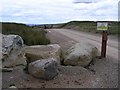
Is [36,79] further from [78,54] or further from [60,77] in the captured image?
[78,54]

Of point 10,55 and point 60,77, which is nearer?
point 60,77

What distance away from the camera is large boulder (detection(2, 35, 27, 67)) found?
9.76 metres

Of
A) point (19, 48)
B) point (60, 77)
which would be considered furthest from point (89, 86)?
point (19, 48)

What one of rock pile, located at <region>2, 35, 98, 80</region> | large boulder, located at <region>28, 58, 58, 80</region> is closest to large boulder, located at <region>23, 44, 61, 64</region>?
rock pile, located at <region>2, 35, 98, 80</region>

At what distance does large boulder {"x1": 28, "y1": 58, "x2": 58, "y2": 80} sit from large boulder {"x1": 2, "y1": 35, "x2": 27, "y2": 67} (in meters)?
1.04

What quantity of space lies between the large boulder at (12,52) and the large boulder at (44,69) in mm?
1044

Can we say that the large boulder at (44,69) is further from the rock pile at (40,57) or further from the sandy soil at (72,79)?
the sandy soil at (72,79)

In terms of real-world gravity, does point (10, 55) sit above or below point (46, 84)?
above

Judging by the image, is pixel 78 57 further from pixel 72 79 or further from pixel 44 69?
pixel 44 69

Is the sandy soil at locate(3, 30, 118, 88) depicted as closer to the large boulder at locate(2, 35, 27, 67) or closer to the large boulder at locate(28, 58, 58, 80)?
the large boulder at locate(28, 58, 58, 80)

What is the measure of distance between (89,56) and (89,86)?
3038mm

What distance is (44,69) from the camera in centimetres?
873

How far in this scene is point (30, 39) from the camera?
16.9 meters

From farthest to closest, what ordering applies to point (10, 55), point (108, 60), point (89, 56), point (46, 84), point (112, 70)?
point (108, 60), point (89, 56), point (112, 70), point (10, 55), point (46, 84)
